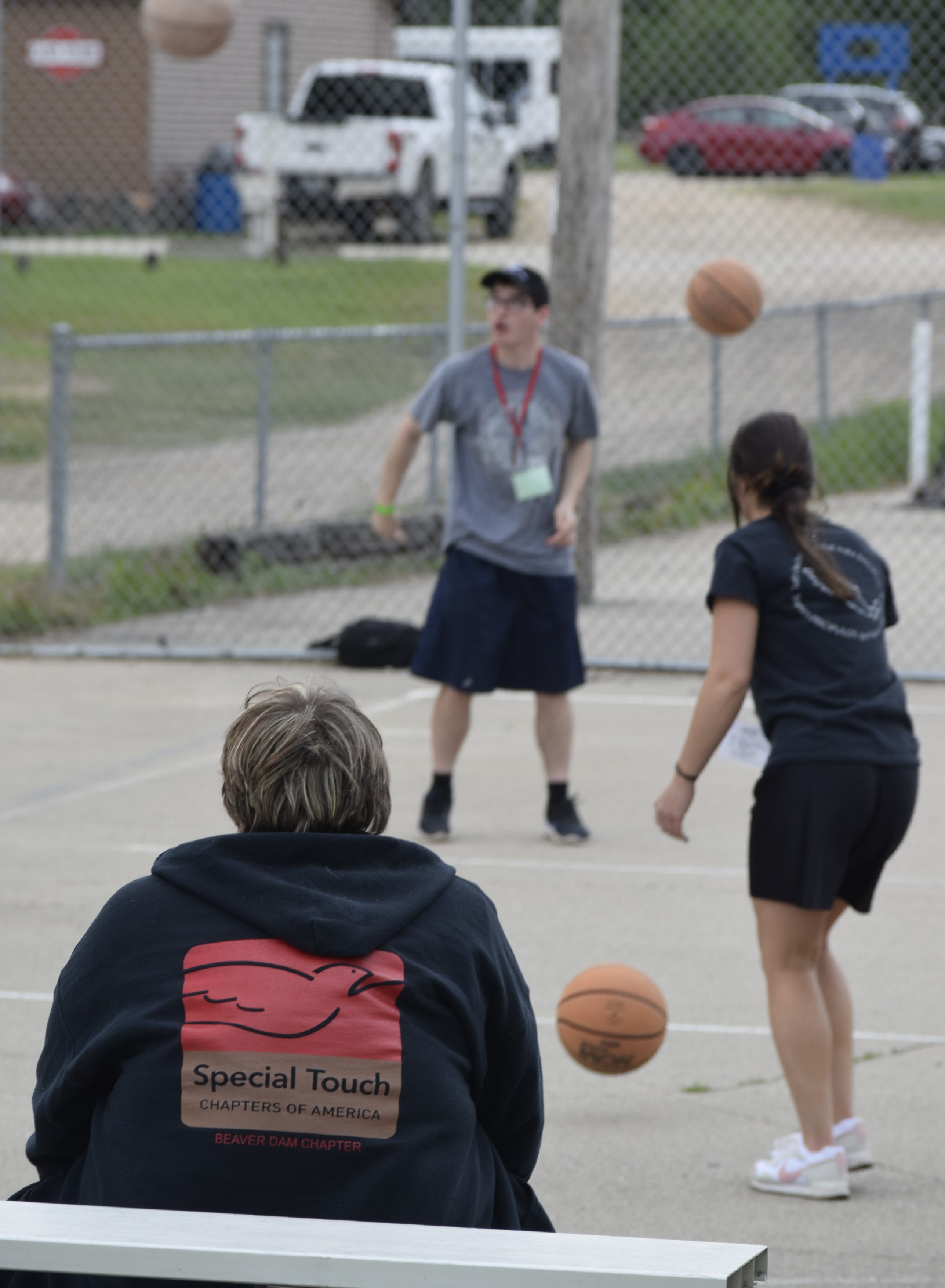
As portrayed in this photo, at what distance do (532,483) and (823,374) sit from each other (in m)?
10.6

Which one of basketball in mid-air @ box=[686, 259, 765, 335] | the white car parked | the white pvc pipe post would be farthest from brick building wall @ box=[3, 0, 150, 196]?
basketball in mid-air @ box=[686, 259, 765, 335]

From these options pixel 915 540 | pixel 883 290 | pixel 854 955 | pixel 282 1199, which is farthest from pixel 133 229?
pixel 282 1199

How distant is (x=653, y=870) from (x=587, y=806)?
833mm

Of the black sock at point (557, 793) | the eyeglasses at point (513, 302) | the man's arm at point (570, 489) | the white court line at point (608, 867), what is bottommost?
the white court line at point (608, 867)

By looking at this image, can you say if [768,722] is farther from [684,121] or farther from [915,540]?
[915,540]

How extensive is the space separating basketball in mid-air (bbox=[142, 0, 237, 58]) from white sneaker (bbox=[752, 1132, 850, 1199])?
7622 mm

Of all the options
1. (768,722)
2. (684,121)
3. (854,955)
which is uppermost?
(684,121)

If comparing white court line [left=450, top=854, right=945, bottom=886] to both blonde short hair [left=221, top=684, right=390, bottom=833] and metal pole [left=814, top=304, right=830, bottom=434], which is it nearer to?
blonde short hair [left=221, top=684, right=390, bottom=833]

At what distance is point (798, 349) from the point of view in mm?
18719

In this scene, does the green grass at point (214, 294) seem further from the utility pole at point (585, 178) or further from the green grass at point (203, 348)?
the utility pole at point (585, 178)

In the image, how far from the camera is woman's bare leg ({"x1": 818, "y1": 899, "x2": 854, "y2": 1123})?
3994mm

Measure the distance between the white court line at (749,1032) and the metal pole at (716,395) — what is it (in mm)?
10518

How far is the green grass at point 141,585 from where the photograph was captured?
33.3 feet

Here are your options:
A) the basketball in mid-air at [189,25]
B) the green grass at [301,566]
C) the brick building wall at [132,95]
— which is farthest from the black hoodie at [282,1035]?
the brick building wall at [132,95]
